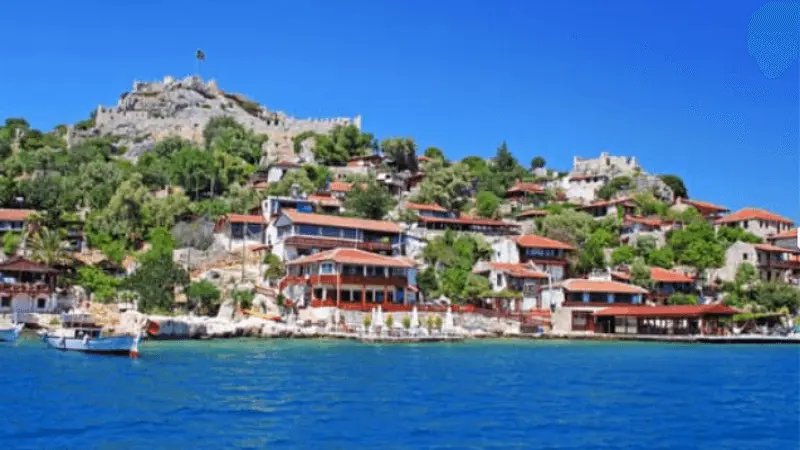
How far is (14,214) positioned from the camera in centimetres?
5397

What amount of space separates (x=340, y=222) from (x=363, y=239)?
2019 mm

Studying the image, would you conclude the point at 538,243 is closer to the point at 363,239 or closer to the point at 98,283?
the point at 363,239

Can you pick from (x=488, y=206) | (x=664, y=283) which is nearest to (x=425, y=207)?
(x=488, y=206)

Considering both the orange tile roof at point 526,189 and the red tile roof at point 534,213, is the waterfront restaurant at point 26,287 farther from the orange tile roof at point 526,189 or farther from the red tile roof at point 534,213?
the orange tile roof at point 526,189

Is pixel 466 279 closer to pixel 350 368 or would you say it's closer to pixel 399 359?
pixel 399 359

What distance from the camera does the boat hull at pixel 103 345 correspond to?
30812 mm

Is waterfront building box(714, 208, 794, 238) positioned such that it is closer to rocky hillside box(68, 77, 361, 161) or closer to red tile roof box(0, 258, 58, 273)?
rocky hillside box(68, 77, 361, 161)

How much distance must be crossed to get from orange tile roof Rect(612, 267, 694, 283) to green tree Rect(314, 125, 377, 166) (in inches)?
1258

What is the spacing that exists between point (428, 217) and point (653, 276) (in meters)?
16.9

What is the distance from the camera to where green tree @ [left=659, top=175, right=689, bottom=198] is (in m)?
81.9

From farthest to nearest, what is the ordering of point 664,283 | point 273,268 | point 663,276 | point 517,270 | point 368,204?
1. point 368,204
2. point 664,283
3. point 663,276
4. point 517,270
5. point 273,268

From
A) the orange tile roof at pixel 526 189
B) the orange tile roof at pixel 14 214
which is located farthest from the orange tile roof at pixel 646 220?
the orange tile roof at pixel 14 214

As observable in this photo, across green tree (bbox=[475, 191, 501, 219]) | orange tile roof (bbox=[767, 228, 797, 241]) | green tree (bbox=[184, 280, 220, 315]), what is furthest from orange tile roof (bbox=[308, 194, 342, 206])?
orange tile roof (bbox=[767, 228, 797, 241])

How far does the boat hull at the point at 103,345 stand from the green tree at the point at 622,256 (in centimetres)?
3781
